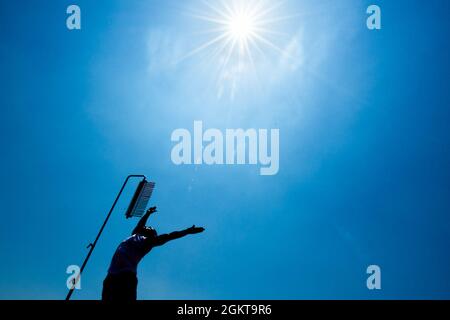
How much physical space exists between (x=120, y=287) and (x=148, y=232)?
1055 millimetres

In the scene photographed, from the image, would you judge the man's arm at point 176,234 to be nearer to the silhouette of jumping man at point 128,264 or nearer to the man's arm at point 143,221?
the silhouette of jumping man at point 128,264

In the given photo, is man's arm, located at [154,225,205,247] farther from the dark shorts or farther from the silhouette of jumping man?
the dark shorts

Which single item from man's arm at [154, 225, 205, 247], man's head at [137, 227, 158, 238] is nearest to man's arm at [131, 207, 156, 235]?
man's head at [137, 227, 158, 238]

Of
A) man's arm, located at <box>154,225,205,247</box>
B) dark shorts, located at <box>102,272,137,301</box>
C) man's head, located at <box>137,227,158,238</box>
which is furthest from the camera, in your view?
A: man's head, located at <box>137,227,158,238</box>

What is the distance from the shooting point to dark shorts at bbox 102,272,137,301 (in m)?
4.58

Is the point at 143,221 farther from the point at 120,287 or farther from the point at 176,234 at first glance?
the point at 120,287

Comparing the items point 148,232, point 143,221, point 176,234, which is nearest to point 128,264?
point 148,232

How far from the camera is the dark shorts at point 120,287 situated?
4578 mm

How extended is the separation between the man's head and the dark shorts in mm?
789

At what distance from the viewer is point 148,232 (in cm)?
543

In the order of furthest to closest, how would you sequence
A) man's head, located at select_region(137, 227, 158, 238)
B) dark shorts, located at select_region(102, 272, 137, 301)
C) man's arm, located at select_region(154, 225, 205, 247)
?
man's head, located at select_region(137, 227, 158, 238)
man's arm, located at select_region(154, 225, 205, 247)
dark shorts, located at select_region(102, 272, 137, 301)
